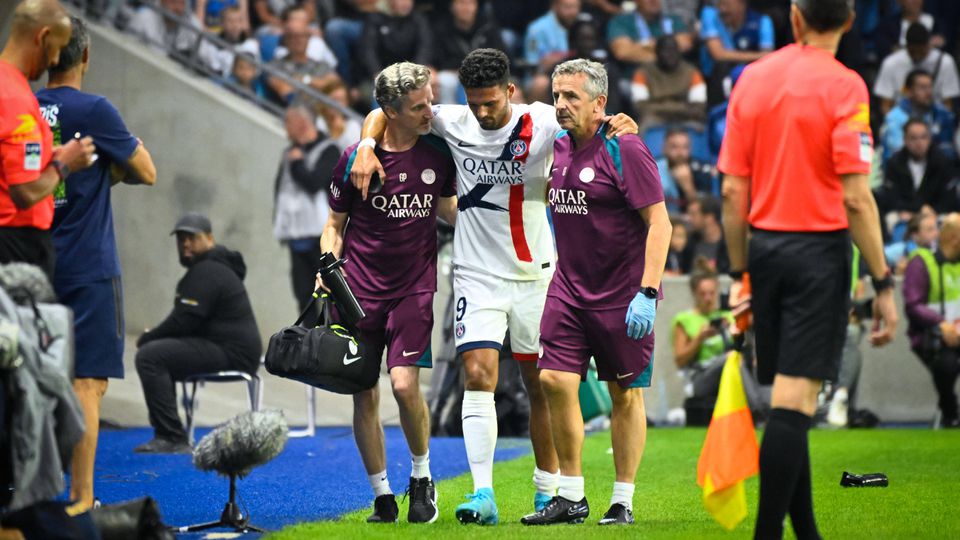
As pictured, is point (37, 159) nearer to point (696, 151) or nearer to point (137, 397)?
point (137, 397)

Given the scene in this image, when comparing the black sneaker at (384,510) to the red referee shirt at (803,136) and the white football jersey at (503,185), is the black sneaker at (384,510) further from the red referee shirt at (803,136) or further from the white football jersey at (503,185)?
the red referee shirt at (803,136)

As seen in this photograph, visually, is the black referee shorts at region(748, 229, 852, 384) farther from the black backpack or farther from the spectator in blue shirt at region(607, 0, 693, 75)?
the spectator in blue shirt at region(607, 0, 693, 75)

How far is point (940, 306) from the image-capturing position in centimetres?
1396

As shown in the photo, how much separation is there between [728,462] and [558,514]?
148cm

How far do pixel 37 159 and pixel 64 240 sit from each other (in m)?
0.73

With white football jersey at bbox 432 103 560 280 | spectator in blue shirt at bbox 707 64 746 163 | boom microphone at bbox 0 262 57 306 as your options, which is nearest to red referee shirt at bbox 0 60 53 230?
boom microphone at bbox 0 262 57 306

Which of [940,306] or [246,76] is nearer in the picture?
[940,306]

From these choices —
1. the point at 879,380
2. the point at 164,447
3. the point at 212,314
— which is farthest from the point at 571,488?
the point at 879,380

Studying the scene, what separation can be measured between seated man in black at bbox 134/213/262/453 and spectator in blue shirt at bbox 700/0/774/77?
803 centimetres

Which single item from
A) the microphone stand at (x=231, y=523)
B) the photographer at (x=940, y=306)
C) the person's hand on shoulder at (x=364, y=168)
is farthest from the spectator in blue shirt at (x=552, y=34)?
the microphone stand at (x=231, y=523)

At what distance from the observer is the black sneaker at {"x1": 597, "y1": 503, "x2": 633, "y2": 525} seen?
7.07 meters

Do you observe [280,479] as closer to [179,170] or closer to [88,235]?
[88,235]

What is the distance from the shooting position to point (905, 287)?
14.0m

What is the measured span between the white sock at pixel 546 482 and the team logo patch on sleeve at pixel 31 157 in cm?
288
